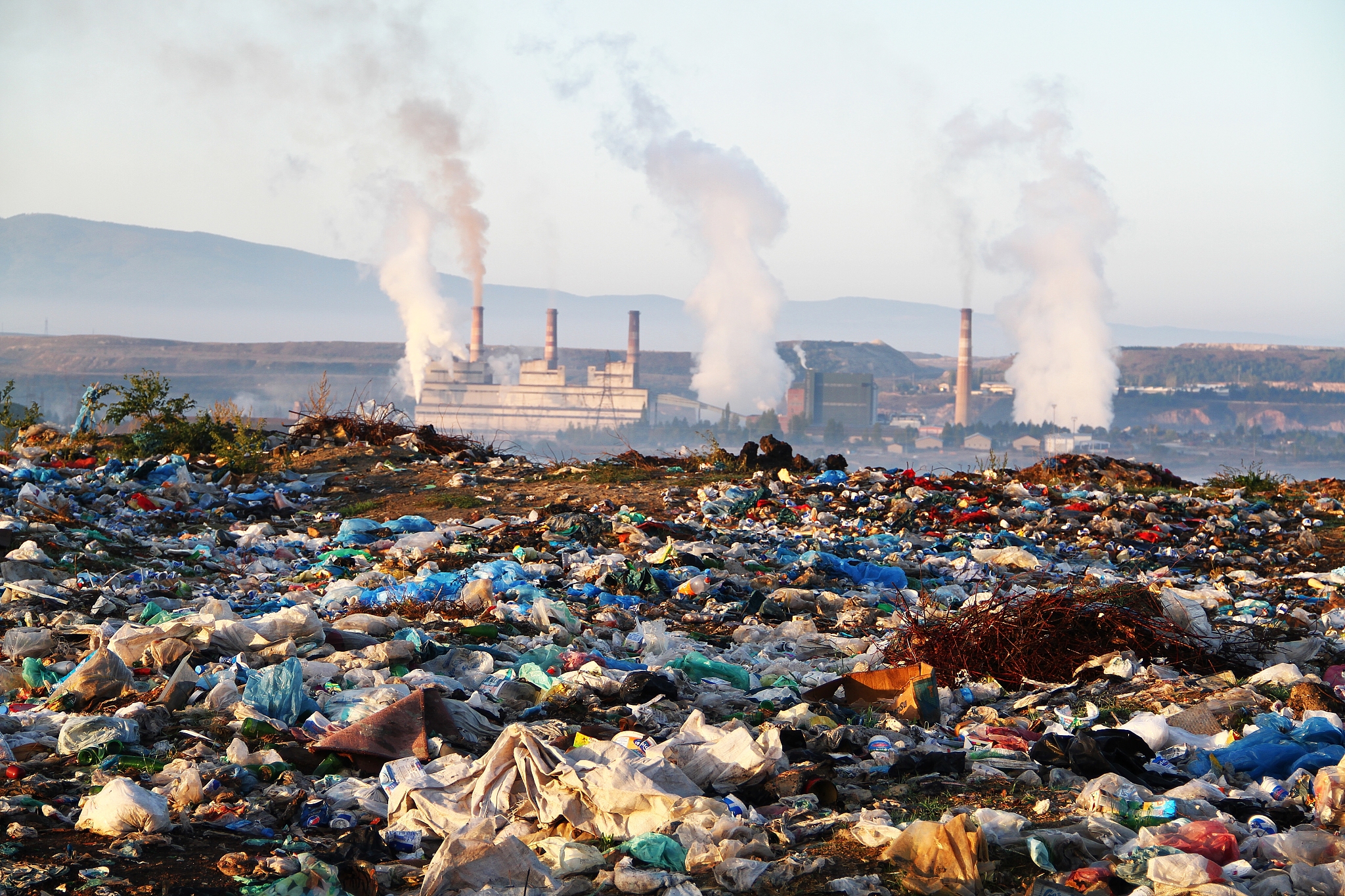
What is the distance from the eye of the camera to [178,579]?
19.2 ft

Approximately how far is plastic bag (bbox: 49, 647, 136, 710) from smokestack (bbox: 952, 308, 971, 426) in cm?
7032

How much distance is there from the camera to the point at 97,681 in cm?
345

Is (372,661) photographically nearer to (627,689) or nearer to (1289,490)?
(627,689)

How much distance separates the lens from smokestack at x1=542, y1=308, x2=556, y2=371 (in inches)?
2997

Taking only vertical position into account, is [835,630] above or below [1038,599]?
below

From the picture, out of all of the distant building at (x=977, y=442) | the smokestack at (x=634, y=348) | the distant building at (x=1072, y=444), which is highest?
the smokestack at (x=634, y=348)

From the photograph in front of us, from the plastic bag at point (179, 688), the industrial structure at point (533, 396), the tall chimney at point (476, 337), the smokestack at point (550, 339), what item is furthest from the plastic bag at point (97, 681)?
the smokestack at point (550, 339)

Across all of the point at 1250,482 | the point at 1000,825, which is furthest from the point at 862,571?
the point at 1250,482

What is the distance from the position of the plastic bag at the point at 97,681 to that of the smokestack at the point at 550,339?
7218 centimetres

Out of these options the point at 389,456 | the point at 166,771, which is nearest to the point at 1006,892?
the point at 166,771

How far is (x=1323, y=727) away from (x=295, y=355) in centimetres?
13636

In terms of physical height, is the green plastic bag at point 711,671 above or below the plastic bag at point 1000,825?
below

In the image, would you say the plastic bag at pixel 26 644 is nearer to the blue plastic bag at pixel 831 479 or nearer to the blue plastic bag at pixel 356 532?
the blue plastic bag at pixel 356 532

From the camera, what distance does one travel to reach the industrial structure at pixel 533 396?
6975 cm
